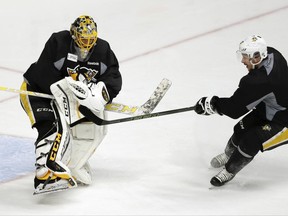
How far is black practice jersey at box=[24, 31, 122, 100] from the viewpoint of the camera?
4.17 m

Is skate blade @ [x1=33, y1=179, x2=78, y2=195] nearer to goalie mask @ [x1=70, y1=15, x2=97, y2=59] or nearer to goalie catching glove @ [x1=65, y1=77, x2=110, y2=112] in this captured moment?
goalie catching glove @ [x1=65, y1=77, x2=110, y2=112]

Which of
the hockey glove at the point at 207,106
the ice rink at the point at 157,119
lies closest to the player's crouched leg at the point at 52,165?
the ice rink at the point at 157,119

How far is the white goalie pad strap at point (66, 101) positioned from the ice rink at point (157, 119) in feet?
1.32

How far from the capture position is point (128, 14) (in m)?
6.92

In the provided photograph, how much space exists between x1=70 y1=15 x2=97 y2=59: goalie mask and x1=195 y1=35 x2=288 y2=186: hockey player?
0.67 m

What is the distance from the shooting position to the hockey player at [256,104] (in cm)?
414

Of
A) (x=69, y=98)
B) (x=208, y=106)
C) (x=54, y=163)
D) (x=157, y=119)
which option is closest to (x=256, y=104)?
(x=208, y=106)

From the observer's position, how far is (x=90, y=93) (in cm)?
408

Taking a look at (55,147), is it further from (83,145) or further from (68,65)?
(68,65)

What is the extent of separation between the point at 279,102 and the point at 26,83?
4.37 feet

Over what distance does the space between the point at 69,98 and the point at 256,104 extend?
0.95 meters

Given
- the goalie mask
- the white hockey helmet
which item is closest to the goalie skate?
the goalie mask

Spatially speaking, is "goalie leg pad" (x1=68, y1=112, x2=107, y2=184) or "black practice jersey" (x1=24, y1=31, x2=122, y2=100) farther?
"goalie leg pad" (x1=68, y1=112, x2=107, y2=184)

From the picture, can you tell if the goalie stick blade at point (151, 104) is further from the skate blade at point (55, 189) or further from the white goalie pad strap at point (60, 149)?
the skate blade at point (55, 189)
